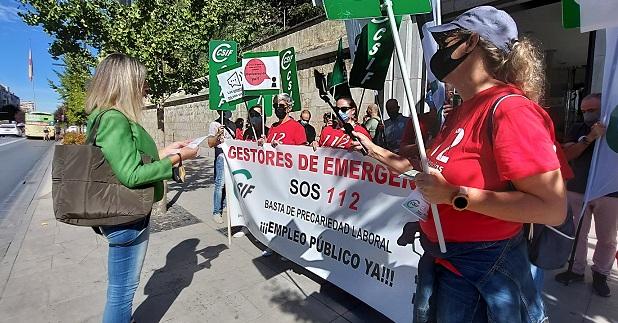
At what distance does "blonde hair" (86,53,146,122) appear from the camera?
7.03ft

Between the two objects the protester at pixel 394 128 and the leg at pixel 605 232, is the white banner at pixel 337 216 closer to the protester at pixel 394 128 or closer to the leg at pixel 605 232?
the protester at pixel 394 128

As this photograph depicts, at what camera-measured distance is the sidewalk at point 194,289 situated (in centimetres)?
306

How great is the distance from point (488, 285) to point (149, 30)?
6094 millimetres

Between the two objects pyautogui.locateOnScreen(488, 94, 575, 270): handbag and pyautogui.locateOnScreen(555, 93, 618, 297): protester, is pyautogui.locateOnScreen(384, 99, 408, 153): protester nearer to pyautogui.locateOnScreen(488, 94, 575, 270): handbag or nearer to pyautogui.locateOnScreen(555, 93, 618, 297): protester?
pyautogui.locateOnScreen(555, 93, 618, 297): protester

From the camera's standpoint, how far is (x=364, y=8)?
167cm

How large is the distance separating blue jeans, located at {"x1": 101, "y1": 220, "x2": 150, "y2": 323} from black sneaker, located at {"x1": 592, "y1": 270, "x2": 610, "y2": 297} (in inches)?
158

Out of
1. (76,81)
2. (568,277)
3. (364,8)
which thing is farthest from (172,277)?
(76,81)

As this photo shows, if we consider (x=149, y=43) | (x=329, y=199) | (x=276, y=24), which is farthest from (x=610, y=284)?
(x=276, y=24)

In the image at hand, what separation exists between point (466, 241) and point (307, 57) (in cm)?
899

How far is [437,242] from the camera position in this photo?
1.42 m

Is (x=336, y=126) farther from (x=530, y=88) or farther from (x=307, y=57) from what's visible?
(x=307, y=57)

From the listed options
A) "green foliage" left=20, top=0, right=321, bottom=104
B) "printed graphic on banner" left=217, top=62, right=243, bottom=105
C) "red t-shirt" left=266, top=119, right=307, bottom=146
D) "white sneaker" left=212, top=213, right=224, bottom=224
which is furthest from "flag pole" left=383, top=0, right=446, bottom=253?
"green foliage" left=20, top=0, right=321, bottom=104

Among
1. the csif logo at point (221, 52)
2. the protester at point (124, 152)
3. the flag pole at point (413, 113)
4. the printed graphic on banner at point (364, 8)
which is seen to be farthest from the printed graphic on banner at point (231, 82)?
the flag pole at point (413, 113)

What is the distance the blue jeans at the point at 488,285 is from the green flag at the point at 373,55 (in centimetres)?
285
